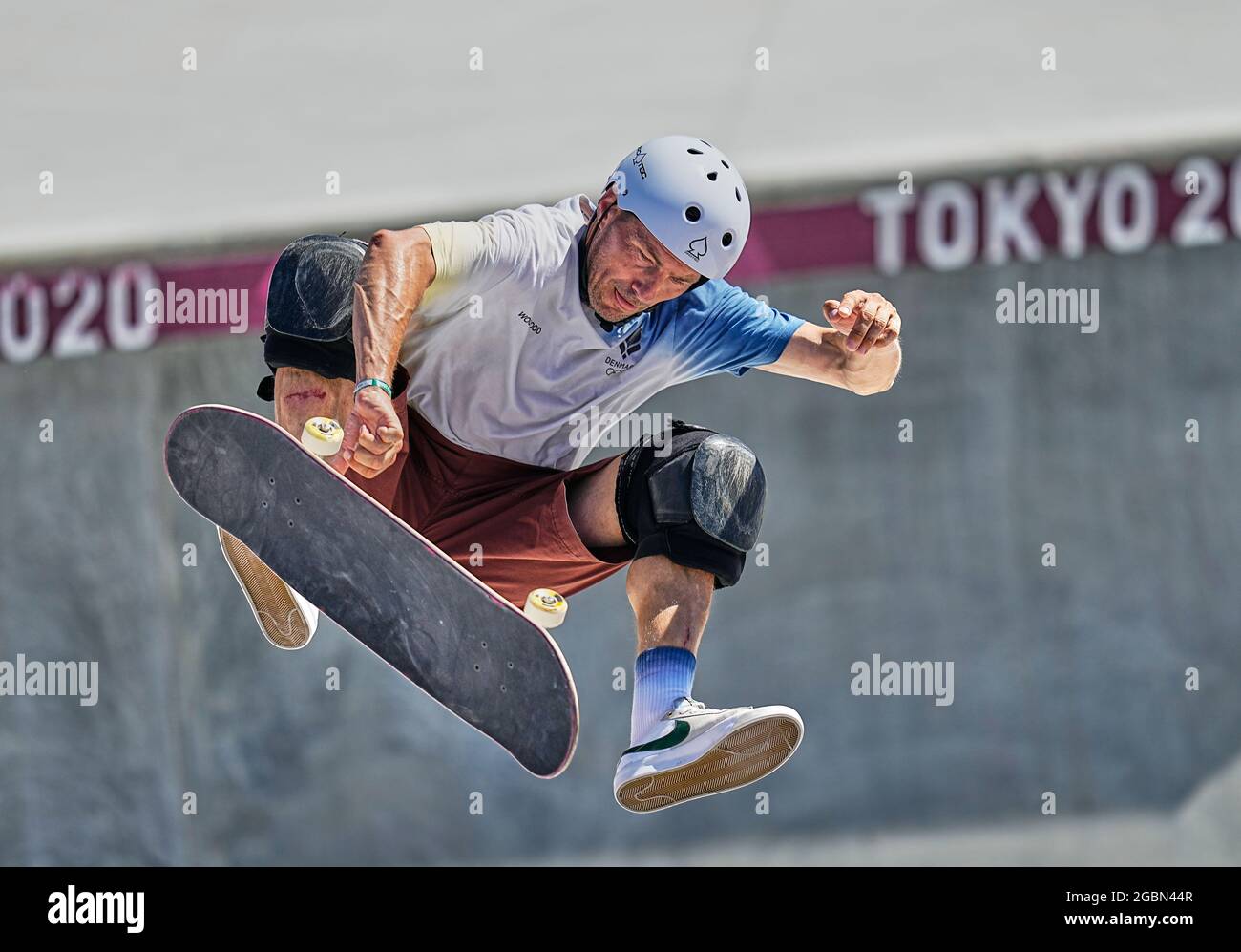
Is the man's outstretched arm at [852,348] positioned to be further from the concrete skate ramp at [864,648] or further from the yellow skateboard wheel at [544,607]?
the concrete skate ramp at [864,648]

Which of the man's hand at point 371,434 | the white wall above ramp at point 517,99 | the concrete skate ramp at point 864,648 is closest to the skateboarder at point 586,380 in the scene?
the man's hand at point 371,434

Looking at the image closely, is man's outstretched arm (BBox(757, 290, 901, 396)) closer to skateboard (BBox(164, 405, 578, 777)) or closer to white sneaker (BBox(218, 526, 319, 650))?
skateboard (BBox(164, 405, 578, 777))

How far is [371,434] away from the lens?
488 centimetres

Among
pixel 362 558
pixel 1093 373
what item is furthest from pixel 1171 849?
pixel 362 558

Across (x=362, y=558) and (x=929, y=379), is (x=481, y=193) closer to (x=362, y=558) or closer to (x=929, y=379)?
(x=929, y=379)

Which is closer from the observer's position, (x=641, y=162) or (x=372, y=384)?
(x=372, y=384)

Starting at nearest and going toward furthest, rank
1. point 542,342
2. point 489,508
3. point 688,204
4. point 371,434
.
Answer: point 371,434
point 688,204
point 542,342
point 489,508

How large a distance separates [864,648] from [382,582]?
460 centimetres

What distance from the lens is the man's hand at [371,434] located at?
4.88 meters

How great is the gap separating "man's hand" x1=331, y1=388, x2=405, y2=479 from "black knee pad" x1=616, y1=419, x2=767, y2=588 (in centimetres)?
80

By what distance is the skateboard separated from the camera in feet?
16.9

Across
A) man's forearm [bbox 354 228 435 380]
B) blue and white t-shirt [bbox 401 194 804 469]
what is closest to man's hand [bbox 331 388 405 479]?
man's forearm [bbox 354 228 435 380]

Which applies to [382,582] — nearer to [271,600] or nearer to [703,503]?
[703,503]

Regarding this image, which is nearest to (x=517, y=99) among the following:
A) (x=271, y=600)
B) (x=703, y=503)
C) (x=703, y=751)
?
(x=271, y=600)
